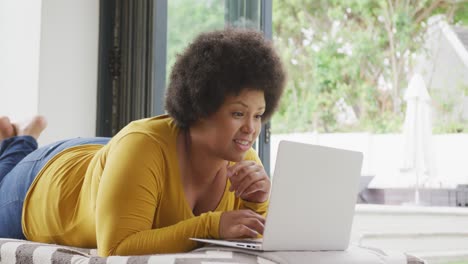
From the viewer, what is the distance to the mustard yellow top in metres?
1.40

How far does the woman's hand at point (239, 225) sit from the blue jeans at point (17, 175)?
0.81 m

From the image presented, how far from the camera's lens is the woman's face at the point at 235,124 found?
1496mm

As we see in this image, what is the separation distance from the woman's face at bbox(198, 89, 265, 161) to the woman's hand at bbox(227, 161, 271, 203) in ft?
0.08

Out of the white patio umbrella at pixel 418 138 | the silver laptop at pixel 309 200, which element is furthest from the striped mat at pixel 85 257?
the white patio umbrella at pixel 418 138

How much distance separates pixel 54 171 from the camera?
192cm

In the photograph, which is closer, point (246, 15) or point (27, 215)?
point (27, 215)

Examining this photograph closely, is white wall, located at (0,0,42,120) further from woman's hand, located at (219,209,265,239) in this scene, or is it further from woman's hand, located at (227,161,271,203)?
woman's hand, located at (219,209,265,239)

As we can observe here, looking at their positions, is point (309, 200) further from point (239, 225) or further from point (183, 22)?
point (183, 22)

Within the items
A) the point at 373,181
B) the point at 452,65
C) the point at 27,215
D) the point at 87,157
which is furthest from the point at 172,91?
the point at 452,65

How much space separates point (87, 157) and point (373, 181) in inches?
212

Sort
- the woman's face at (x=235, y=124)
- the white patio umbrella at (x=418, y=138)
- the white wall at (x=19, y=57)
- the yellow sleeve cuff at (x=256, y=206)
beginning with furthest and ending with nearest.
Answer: the white patio umbrella at (x=418, y=138) < the white wall at (x=19, y=57) < the yellow sleeve cuff at (x=256, y=206) < the woman's face at (x=235, y=124)

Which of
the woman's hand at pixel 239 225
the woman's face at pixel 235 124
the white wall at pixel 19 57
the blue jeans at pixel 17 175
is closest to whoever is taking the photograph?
the woman's hand at pixel 239 225

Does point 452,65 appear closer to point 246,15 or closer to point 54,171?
point 246,15

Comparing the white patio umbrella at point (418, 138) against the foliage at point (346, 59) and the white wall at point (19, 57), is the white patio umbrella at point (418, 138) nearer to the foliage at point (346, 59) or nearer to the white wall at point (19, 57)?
the foliage at point (346, 59)
